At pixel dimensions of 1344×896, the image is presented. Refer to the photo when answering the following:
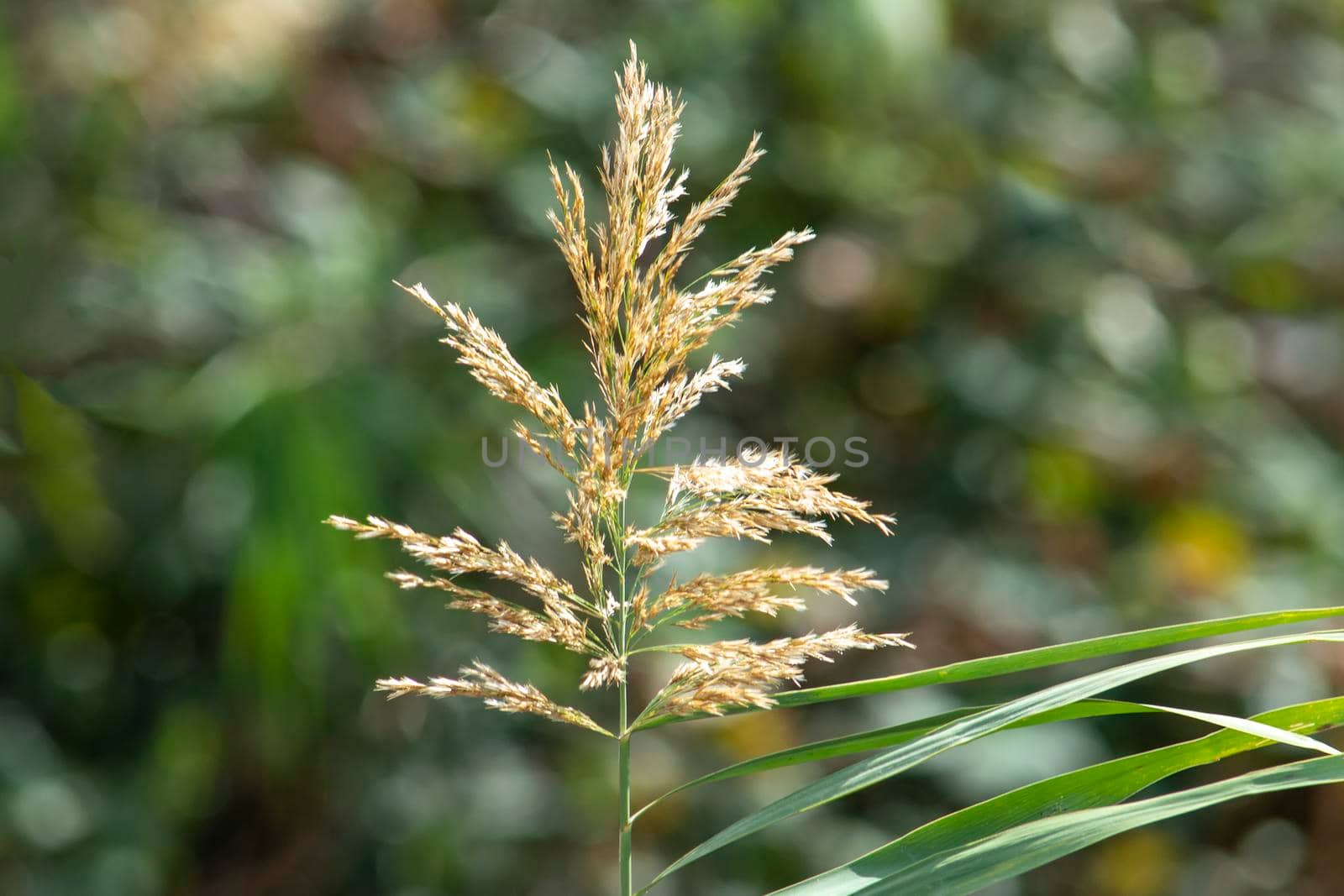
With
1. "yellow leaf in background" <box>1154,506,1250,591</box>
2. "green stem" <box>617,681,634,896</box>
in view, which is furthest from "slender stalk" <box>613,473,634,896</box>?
"yellow leaf in background" <box>1154,506,1250,591</box>

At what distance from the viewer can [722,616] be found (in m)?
0.47

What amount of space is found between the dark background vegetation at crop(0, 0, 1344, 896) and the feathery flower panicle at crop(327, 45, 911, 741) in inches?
49.0

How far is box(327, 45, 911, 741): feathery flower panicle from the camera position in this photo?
45cm

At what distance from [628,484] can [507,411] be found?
1.45 meters

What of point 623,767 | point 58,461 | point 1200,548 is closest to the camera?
point 623,767

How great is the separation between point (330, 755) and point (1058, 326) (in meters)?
1.49

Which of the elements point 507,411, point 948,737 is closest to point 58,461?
point 507,411

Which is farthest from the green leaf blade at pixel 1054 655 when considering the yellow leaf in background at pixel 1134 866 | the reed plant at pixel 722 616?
the yellow leaf in background at pixel 1134 866

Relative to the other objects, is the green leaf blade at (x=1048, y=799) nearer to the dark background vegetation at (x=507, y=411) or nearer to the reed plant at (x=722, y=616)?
the reed plant at (x=722, y=616)

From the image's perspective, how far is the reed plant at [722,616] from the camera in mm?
426

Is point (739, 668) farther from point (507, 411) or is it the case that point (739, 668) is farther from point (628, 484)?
point (507, 411)

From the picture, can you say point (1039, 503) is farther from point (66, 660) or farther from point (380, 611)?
point (66, 660)

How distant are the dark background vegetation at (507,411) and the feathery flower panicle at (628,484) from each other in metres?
1.24

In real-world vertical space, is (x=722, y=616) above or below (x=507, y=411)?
below
